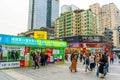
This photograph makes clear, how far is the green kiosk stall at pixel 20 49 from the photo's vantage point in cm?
1977

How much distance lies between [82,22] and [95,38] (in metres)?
25.6

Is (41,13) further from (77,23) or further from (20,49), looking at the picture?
(20,49)

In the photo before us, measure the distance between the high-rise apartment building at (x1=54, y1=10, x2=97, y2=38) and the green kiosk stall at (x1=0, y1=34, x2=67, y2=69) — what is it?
8387 cm

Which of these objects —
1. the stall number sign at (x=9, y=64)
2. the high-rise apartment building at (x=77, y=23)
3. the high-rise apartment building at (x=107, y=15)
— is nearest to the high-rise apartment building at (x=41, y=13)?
the high-rise apartment building at (x=107, y=15)

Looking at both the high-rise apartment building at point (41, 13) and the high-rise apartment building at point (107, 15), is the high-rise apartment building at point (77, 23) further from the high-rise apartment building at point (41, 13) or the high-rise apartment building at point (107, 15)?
the high-rise apartment building at point (41, 13)

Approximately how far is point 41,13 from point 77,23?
196ft

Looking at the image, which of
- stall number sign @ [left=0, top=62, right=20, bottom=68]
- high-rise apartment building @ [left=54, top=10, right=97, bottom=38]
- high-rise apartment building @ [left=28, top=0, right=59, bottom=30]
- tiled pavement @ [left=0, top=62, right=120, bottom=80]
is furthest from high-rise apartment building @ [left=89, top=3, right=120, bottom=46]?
tiled pavement @ [left=0, top=62, right=120, bottom=80]

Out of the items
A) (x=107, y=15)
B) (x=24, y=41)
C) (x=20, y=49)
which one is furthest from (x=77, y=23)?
(x=20, y=49)

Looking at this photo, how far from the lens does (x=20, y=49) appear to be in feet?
70.6

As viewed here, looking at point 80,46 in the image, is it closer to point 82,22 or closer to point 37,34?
point 82,22

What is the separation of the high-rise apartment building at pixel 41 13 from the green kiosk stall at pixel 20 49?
142475mm

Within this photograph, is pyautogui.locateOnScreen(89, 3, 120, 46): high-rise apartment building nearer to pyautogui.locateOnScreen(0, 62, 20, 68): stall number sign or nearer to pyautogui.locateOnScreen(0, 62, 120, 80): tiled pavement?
pyautogui.locateOnScreen(0, 62, 20, 68): stall number sign

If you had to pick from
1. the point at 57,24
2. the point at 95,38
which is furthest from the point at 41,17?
the point at 95,38

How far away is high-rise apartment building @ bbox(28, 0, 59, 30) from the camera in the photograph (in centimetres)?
16562
